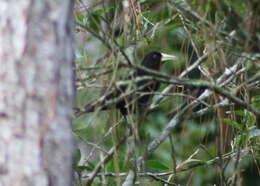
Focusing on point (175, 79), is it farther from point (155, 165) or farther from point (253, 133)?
point (155, 165)

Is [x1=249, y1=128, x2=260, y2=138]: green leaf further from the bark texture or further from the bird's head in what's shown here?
the bark texture

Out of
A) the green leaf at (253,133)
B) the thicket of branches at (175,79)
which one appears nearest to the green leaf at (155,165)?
the thicket of branches at (175,79)

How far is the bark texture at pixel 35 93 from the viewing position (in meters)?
1.62

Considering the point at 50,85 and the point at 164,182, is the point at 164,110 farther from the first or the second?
the point at 50,85

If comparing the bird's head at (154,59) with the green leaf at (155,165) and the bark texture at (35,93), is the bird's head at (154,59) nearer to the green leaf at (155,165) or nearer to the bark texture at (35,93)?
the green leaf at (155,165)

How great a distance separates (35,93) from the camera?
163 cm

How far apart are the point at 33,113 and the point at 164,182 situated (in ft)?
4.61

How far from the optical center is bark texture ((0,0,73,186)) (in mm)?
1620

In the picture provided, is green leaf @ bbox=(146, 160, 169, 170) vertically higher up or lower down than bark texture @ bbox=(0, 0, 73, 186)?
lower down

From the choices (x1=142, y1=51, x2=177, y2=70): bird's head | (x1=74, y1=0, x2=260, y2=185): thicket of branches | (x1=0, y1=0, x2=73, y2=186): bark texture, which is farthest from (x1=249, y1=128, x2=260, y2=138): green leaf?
(x1=0, y1=0, x2=73, y2=186): bark texture

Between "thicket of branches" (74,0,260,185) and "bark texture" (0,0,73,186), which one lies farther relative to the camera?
"thicket of branches" (74,0,260,185)

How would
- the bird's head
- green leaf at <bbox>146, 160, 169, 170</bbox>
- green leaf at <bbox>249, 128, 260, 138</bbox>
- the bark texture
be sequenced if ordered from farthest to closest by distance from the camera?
1. the bird's head
2. green leaf at <bbox>146, 160, 169, 170</bbox>
3. green leaf at <bbox>249, 128, 260, 138</bbox>
4. the bark texture

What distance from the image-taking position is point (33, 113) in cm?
163

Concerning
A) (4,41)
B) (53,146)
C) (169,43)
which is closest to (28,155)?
(53,146)
